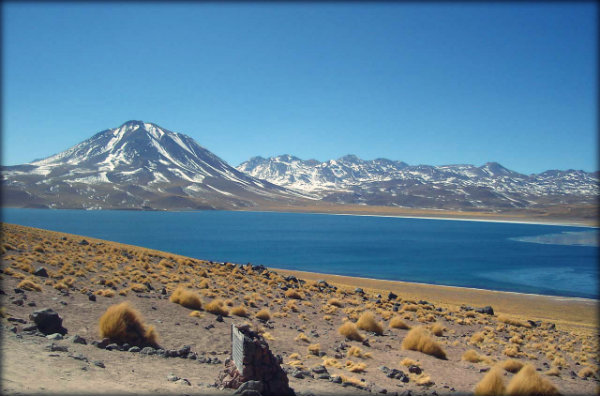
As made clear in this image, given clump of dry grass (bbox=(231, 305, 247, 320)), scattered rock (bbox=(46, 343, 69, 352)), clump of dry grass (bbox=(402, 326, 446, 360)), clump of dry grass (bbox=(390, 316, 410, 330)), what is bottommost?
clump of dry grass (bbox=(390, 316, 410, 330))

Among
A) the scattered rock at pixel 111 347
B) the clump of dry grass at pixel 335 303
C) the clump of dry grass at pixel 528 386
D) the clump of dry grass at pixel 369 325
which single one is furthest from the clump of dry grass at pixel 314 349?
the clump of dry grass at pixel 335 303

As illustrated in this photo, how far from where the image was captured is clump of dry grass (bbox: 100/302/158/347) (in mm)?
11461

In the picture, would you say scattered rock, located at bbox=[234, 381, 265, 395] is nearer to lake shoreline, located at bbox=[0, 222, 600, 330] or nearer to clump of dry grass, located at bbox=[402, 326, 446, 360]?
clump of dry grass, located at bbox=[402, 326, 446, 360]

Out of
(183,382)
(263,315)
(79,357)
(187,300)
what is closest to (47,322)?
(79,357)

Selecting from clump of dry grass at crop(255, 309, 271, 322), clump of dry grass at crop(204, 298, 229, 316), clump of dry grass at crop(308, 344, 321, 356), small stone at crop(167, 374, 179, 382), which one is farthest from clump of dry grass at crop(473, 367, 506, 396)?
clump of dry grass at crop(204, 298, 229, 316)

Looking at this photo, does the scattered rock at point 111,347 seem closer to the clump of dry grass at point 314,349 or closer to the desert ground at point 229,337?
the desert ground at point 229,337

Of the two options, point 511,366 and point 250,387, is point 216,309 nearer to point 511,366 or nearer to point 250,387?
point 250,387

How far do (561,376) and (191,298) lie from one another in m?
14.5

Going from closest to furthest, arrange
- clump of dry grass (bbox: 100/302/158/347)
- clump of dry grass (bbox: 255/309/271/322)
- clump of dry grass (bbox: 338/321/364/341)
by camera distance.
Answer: clump of dry grass (bbox: 100/302/158/347)
clump of dry grass (bbox: 338/321/364/341)
clump of dry grass (bbox: 255/309/271/322)

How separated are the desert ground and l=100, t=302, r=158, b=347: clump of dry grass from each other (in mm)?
371

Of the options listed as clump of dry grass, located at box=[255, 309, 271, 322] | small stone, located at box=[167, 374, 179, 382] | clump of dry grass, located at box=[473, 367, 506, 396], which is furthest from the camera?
clump of dry grass, located at box=[255, 309, 271, 322]

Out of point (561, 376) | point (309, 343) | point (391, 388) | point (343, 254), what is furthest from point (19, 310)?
point (343, 254)

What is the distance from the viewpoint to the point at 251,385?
8398 mm

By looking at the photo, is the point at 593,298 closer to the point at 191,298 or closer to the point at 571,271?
the point at 571,271
